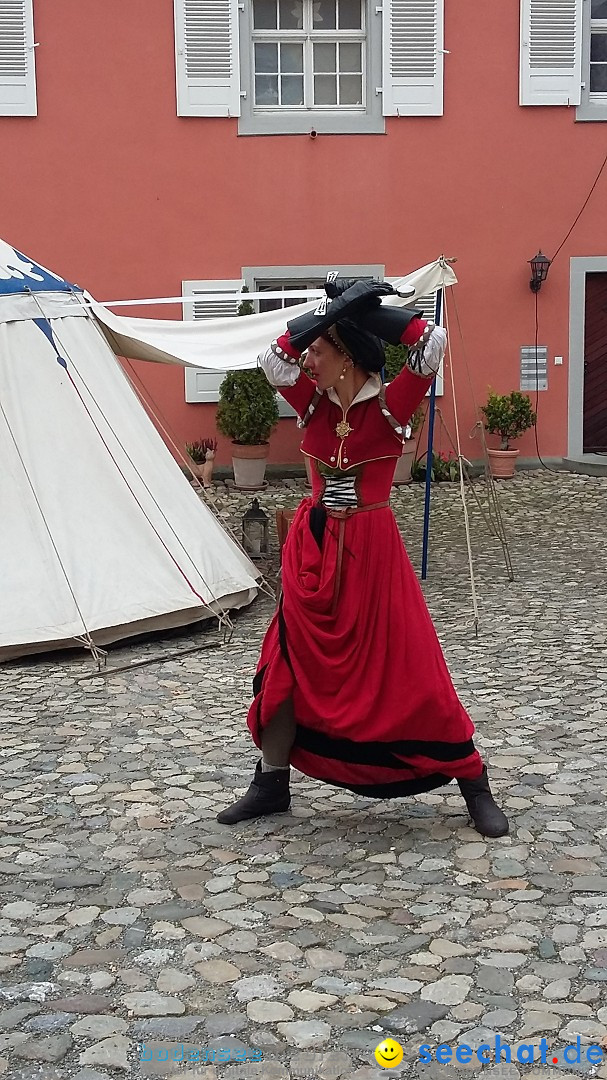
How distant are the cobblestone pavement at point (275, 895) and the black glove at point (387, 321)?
1.47 metres

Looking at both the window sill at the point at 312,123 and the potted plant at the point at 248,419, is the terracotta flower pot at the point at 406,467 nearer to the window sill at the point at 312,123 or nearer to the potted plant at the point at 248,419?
the potted plant at the point at 248,419

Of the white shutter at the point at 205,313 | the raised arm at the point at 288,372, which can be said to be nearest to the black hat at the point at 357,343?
the raised arm at the point at 288,372

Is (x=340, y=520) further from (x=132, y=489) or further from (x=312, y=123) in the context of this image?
(x=312, y=123)

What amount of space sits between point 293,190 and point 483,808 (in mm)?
8793

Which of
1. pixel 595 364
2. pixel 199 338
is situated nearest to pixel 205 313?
pixel 595 364

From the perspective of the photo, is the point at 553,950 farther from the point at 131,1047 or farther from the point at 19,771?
the point at 19,771

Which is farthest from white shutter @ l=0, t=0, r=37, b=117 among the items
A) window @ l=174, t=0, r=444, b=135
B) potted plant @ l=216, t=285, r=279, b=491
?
potted plant @ l=216, t=285, r=279, b=491

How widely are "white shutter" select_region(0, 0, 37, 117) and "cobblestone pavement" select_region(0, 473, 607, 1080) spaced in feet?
23.6

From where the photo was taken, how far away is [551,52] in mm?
11594

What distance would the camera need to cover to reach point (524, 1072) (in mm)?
2455

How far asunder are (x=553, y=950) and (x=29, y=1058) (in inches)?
48.9

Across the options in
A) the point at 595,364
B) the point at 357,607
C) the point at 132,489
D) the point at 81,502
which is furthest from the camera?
the point at 595,364

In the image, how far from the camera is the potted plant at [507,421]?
38.0 feet

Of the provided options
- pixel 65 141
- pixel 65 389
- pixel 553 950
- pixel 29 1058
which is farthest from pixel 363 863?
pixel 65 141
